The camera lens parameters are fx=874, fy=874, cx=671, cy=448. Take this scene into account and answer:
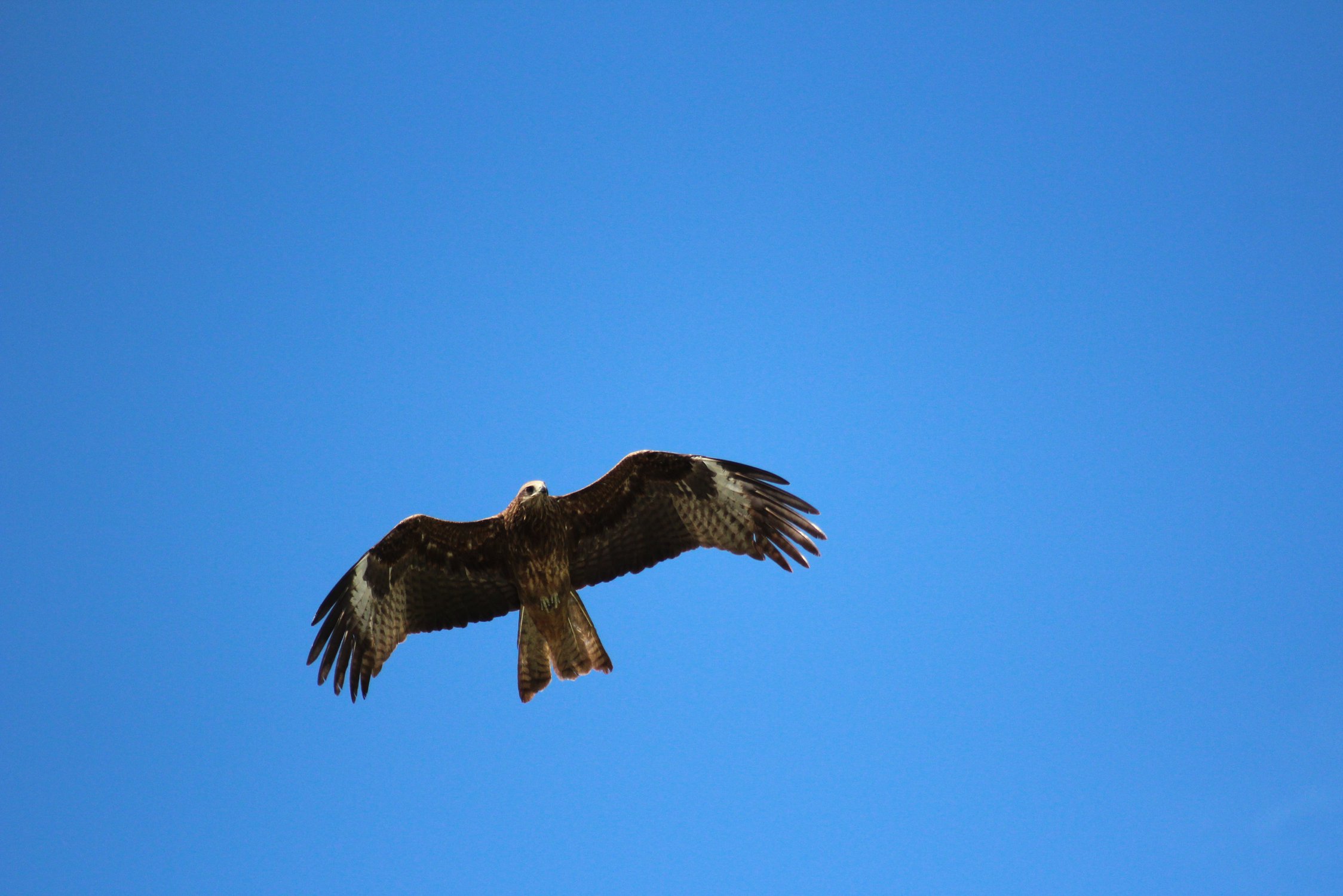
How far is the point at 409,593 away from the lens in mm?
8320

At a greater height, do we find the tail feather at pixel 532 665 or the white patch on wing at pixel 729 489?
the white patch on wing at pixel 729 489

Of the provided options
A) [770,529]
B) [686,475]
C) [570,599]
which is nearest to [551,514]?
[570,599]

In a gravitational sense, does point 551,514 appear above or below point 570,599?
above

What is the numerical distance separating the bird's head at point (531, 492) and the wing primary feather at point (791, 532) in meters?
2.06

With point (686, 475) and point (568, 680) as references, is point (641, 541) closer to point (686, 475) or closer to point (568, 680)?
point (686, 475)

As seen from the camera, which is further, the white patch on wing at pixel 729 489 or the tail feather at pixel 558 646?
the white patch on wing at pixel 729 489

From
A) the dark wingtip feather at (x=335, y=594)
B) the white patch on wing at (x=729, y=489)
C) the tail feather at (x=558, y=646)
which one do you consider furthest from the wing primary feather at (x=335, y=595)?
the white patch on wing at (x=729, y=489)

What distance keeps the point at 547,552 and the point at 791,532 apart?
7.34 feet

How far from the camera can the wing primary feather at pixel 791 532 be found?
26.1 feet

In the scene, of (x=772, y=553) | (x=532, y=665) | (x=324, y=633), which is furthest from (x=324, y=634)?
(x=772, y=553)

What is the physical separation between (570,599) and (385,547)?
5.92 feet

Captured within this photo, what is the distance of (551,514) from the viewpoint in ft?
26.0

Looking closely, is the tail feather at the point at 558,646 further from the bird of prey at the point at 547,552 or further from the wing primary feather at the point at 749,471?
the wing primary feather at the point at 749,471

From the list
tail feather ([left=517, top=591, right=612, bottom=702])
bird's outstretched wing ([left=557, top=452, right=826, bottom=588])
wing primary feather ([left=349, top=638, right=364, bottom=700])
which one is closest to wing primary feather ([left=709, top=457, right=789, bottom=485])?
bird's outstretched wing ([left=557, top=452, right=826, bottom=588])
